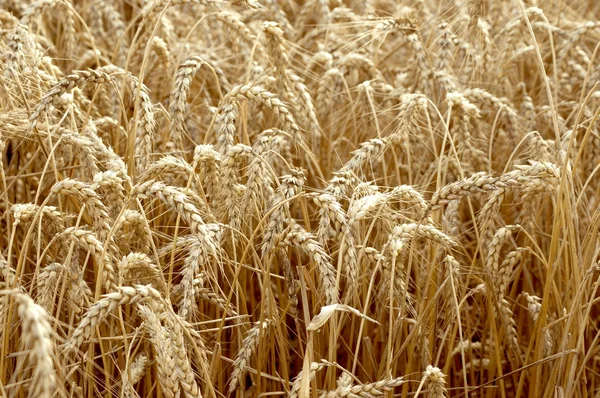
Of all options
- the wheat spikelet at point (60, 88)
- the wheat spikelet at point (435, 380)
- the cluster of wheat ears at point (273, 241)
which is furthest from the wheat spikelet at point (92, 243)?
the wheat spikelet at point (435, 380)

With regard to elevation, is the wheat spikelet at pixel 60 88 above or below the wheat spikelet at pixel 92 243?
above

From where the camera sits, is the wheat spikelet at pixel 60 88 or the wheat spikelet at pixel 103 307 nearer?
the wheat spikelet at pixel 103 307

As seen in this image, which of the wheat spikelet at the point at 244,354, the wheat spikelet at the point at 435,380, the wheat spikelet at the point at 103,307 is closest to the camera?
the wheat spikelet at the point at 103,307

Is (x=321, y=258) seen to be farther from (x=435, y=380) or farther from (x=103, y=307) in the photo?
(x=103, y=307)

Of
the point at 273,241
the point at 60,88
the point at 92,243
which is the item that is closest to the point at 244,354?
the point at 273,241

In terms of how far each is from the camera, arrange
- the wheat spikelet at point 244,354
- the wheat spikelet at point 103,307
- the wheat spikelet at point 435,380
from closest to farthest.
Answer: the wheat spikelet at point 103,307
the wheat spikelet at point 435,380
the wheat spikelet at point 244,354

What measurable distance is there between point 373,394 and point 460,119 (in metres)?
1.17

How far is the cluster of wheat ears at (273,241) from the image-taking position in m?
1.86

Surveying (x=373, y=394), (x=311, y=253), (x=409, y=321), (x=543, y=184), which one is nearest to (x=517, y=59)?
(x=543, y=184)

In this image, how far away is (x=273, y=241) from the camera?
1.99 metres

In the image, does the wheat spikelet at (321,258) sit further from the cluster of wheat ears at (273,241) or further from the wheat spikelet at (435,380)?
the wheat spikelet at (435,380)

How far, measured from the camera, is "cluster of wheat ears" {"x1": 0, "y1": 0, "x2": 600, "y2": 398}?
186cm

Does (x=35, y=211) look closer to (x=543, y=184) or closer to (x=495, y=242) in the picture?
(x=495, y=242)

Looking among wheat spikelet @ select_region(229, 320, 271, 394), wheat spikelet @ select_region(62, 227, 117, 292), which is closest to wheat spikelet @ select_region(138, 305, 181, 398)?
wheat spikelet @ select_region(62, 227, 117, 292)
